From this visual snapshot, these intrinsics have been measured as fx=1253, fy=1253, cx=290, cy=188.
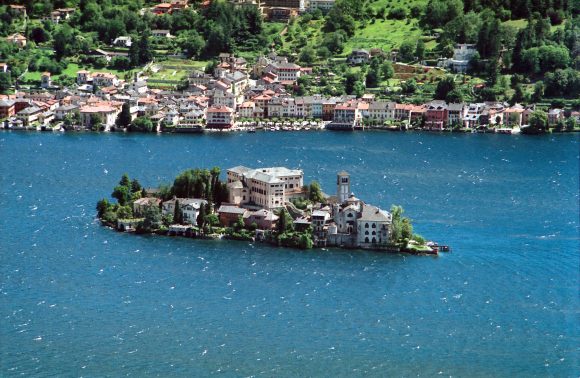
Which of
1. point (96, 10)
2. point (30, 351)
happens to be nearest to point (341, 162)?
point (30, 351)

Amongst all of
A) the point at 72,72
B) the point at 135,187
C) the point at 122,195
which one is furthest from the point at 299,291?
the point at 72,72

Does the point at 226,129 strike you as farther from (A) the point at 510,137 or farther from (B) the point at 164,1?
(B) the point at 164,1

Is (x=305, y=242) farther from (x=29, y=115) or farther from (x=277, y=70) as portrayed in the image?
(x=277, y=70)

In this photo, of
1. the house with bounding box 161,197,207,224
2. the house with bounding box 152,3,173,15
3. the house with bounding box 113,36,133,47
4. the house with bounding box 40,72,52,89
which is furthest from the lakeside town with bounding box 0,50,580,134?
the house with bounding box 161,197,207,224

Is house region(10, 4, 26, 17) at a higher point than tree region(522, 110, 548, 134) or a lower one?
higher

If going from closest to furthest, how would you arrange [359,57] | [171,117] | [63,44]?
[171,117], [359,57], [63,44]

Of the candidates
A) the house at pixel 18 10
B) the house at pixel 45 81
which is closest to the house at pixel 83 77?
the house at pixel 45 81

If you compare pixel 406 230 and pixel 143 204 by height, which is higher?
pixel 143 204

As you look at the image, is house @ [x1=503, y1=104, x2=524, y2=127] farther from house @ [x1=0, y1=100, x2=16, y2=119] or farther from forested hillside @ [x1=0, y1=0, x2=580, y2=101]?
house @ [x1=0, y1=100, x2=16, y2=119]
